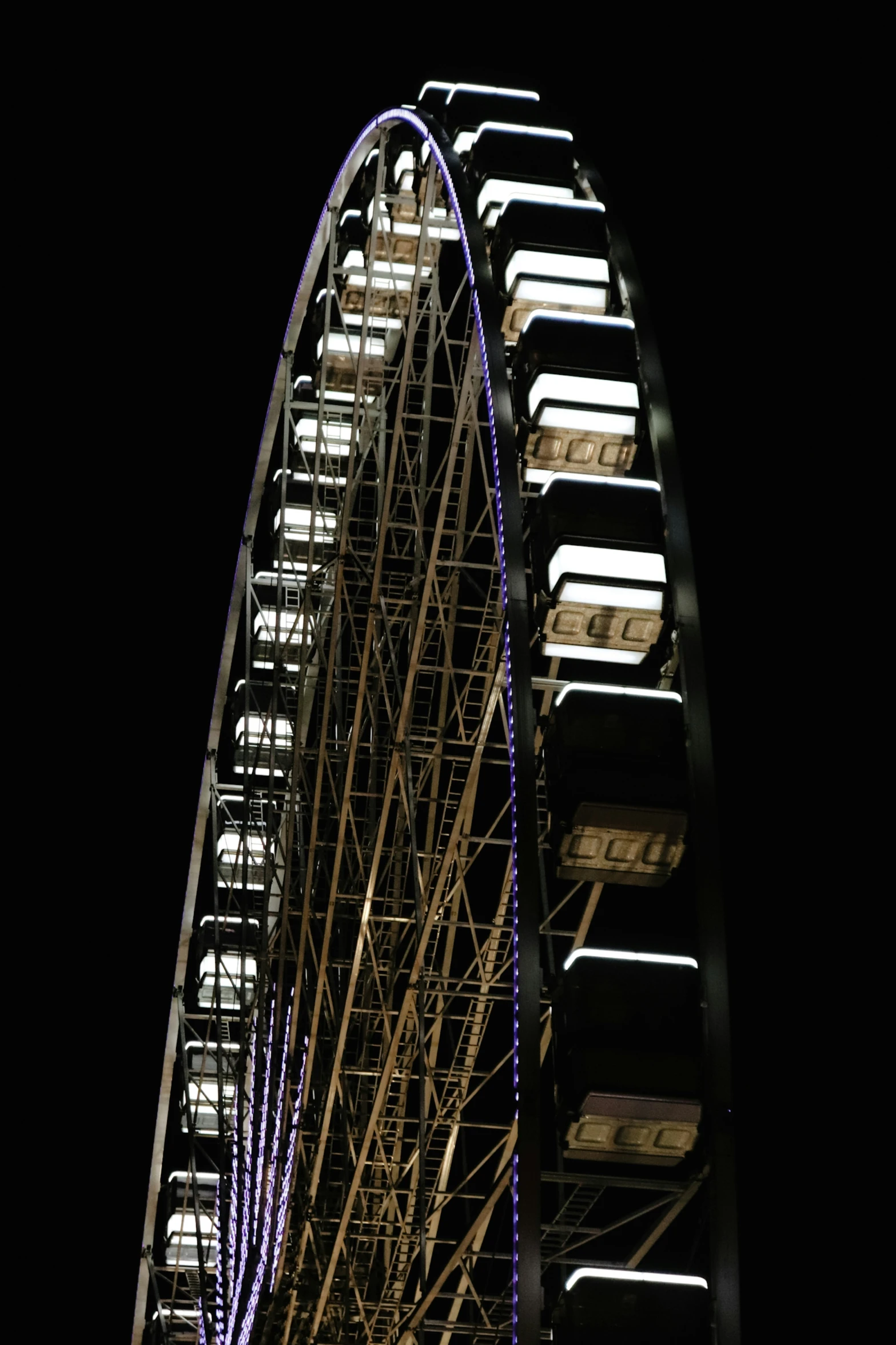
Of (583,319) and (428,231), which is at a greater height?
(428,231)

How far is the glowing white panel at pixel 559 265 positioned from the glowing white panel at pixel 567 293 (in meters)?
0.07

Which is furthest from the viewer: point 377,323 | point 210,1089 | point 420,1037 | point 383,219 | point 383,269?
point 210,1089

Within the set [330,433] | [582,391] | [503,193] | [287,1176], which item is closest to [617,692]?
[582,391]

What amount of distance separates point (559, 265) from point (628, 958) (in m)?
6.97

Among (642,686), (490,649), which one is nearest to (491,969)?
(490,649)

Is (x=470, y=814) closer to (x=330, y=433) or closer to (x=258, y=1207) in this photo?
(x=258, y=1207)

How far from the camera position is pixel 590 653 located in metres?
17.1

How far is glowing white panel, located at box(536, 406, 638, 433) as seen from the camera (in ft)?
59.0

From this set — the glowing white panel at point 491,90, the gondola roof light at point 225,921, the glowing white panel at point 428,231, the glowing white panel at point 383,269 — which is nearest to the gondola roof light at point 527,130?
the glowing white panel at point 491,90

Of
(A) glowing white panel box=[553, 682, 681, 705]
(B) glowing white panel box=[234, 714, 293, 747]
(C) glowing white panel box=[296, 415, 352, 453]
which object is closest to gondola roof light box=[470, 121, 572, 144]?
(C) glowing white panel box=[296, 415, 352, 453]

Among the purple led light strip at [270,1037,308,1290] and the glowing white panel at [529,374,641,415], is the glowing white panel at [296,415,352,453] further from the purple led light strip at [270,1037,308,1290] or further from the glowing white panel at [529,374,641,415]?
the glowing white panel at [529,374,641,415]

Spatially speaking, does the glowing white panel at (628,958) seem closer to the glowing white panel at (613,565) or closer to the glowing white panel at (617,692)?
the glowing white panel at (617,692)

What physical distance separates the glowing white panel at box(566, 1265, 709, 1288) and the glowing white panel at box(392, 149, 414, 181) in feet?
51.2

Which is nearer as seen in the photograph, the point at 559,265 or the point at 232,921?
the point at 559,265
